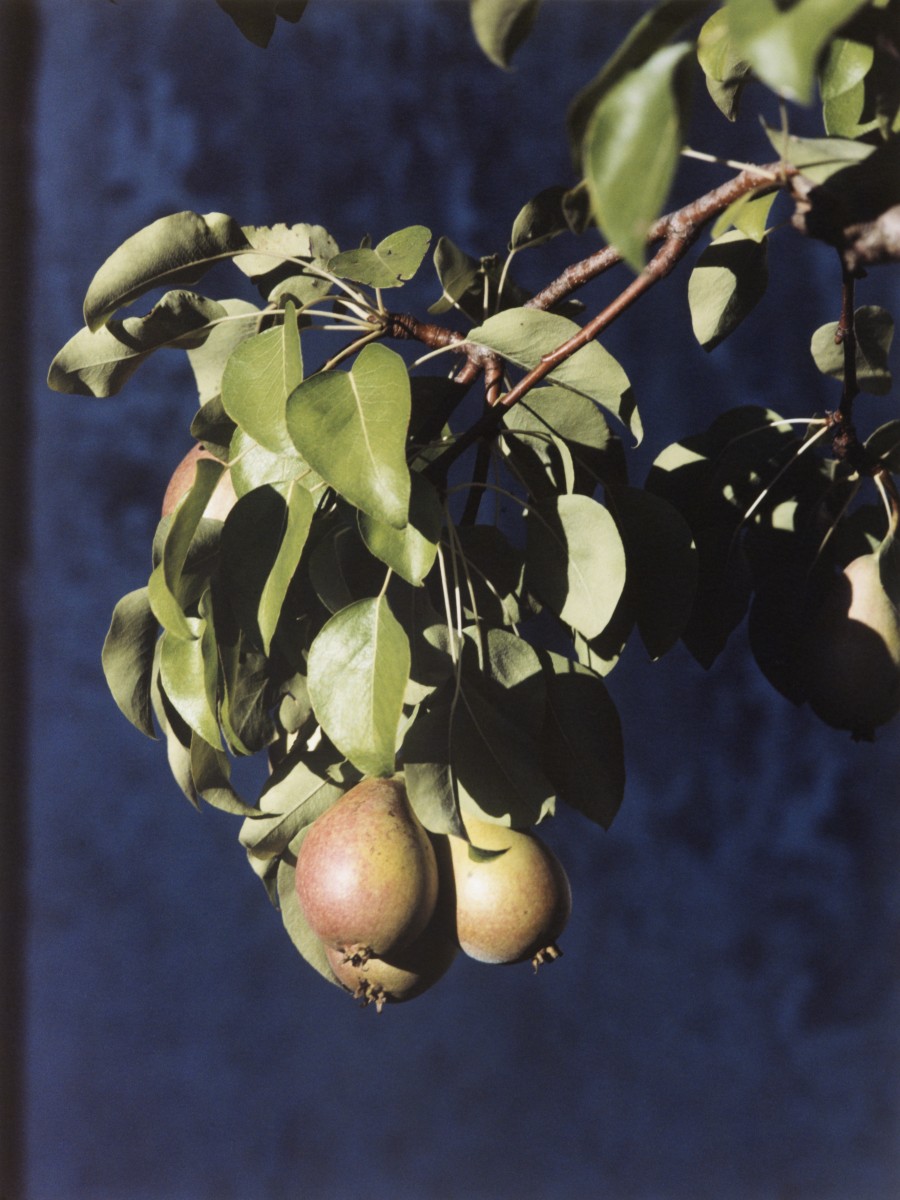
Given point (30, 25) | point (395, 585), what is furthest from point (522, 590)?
point (30, 25)

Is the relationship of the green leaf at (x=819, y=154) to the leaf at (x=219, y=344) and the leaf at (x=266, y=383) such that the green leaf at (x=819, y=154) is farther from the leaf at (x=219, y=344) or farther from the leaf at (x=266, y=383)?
the leaf at (x=219, y=344)

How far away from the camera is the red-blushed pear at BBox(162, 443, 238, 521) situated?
0.58 m

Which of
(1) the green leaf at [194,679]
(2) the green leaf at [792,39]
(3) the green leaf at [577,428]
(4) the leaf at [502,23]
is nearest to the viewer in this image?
(2) the green leaf at [792,39]

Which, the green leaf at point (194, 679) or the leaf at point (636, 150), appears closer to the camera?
the leaf at point (636, 150)

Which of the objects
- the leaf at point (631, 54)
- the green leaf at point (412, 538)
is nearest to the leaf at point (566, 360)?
the green leaf at point (412, 538)

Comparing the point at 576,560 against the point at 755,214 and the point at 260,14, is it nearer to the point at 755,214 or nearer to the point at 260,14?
the point at 755,214

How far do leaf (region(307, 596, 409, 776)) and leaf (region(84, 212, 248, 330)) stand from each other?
22cm

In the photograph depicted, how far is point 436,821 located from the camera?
51 cm

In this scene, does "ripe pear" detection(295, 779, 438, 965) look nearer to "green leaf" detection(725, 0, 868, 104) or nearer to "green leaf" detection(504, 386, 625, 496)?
"green leaf" detection(504, 386, 625, 496)

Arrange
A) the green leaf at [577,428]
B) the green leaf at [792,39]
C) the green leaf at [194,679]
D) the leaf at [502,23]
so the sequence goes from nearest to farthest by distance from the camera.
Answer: the green leaf at [792,39] → the leaf at [502,23] → the green leaf at [194,679] → the green leaf at [577,428]

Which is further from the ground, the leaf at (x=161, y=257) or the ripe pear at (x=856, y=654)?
the leaf at (x=161, y=257)

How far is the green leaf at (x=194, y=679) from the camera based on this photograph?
1.65ft

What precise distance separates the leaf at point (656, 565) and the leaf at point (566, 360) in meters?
0.05

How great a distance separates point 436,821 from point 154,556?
0.61ft
